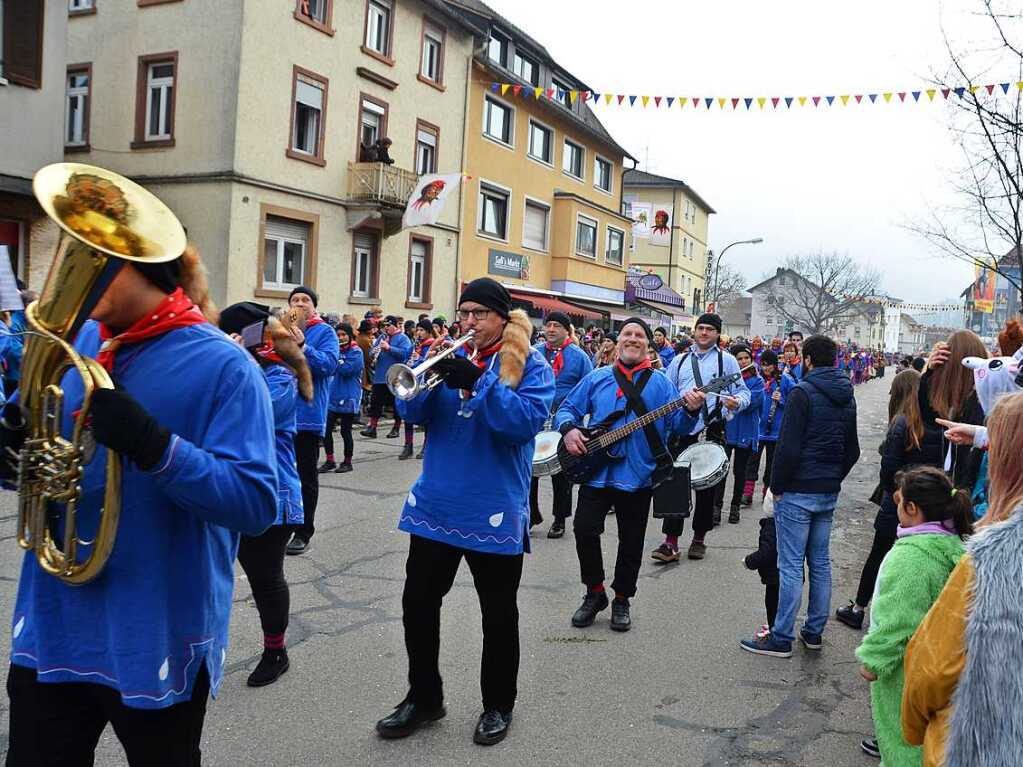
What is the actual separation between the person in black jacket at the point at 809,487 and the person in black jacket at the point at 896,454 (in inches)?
19.7

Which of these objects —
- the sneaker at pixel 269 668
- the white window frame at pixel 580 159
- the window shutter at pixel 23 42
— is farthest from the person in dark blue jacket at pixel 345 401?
the white window frame at pixel 580 159

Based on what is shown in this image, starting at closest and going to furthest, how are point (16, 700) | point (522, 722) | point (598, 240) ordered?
point (16, 700) < point (522, 722) < point (598, 240)

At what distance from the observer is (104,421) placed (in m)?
1.80

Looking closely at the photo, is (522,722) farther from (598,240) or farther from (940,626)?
(598,240)

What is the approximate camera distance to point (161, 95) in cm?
1812

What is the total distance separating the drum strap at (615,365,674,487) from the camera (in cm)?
538

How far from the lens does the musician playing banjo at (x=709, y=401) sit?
7070 mm

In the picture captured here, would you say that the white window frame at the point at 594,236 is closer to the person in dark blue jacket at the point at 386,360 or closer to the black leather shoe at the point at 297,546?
the person in dark blue jacket at the point at 386,360

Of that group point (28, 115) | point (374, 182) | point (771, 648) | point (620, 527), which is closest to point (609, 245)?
point (374, 182)

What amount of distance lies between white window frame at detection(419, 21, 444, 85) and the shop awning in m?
6.82

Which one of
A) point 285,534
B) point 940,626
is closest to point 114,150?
point 285,534

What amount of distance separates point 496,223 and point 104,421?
84.7 feet

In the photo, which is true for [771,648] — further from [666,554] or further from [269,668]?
[269,668]

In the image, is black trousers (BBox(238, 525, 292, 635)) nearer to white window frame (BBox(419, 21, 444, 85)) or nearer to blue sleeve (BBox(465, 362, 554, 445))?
blue sleeve (BBox(465, 362, 554, 445))
